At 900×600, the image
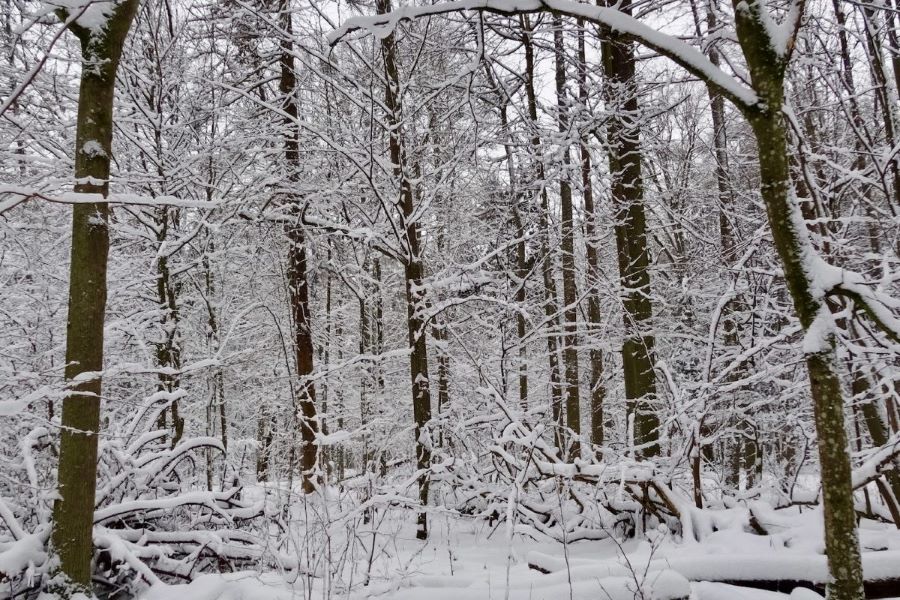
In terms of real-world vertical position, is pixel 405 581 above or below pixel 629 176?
below

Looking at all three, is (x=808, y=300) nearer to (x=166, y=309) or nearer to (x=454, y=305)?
(x=454, y=305)

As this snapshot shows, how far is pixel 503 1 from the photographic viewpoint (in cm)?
218

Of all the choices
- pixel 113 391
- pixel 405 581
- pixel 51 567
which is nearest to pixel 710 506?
pixel 405 581

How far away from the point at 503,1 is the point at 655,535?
4.44 m

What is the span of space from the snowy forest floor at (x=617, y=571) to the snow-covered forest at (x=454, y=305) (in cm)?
3

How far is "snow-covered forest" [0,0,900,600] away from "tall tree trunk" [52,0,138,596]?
2cm

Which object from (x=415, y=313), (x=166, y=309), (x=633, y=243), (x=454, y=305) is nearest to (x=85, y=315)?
(x=415, y=313)

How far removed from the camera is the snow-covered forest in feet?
9.48

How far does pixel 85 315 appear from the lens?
137 inches

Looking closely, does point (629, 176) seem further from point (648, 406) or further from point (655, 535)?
point (655, 535)

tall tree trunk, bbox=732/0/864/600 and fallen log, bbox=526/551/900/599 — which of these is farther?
fallen log, bbox=526/551/900/599

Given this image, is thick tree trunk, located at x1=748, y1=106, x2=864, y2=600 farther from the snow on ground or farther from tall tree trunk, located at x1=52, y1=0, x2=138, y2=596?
tall tree trunk, located at x1=52, y1=0, x2=138, y2=596

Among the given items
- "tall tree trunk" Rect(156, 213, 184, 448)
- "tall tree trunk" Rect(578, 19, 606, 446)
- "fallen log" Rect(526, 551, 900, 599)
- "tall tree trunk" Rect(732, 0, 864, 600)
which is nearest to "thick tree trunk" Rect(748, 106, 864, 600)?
"tall tree trunk" Rect(732, 0, 864, 600)

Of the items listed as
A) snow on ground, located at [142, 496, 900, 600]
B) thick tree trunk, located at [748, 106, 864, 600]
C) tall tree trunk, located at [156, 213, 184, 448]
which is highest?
tall tree trunk, located at [156, 213, 184, 448]
